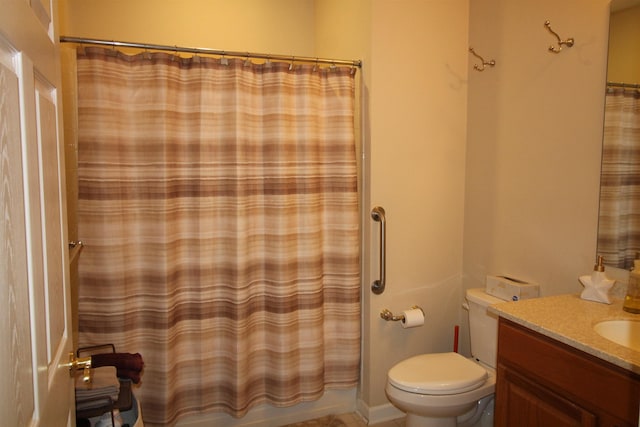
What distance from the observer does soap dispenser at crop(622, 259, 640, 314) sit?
4.90 feet

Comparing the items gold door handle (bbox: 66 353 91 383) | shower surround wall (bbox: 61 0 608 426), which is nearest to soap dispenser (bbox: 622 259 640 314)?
shower surround wall (bbox: 61 0 608 426)

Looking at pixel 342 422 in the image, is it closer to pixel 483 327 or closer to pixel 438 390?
pixel 438 390

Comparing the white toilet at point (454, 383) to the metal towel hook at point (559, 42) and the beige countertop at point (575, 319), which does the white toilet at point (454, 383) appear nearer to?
the beige countertop at point (575, 319)

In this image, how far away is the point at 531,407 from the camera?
1406 millimetres

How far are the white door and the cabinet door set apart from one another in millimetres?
1379

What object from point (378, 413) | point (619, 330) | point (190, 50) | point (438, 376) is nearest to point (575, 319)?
point (619, 330)

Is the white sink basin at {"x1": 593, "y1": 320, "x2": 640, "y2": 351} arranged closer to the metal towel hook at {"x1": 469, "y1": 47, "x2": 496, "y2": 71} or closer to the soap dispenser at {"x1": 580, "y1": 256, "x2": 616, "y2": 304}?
the soap dispenser at {"x1": 580, "y1": 256, "x2": 616, "y2": 304}

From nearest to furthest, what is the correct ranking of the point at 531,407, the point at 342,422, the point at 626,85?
the point at 531,407 → the point at 626,85 → the point at 342,422

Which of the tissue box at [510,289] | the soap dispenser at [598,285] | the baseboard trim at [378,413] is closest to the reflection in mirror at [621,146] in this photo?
the soap dispenser at [598,285]

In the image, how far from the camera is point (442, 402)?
1.79m

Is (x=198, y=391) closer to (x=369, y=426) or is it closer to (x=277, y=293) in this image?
(x=277, y=293)

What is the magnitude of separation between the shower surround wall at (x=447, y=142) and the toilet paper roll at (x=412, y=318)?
0.09 m

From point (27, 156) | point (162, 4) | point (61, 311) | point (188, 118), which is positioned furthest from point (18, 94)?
point (162, 4)

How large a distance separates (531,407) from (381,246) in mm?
1017
